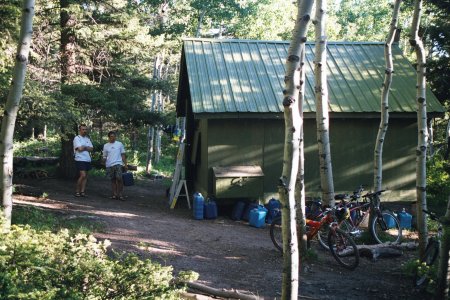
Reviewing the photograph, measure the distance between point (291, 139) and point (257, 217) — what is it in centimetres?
669

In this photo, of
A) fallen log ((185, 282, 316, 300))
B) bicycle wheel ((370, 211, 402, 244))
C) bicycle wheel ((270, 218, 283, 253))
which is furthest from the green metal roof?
fallen log ((185, 282, 316, 300))

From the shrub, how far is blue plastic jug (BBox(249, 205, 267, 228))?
6624mm

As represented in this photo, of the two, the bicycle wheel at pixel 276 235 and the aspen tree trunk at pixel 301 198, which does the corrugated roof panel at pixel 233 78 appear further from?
the aspen tree trunk at pixel 301 198

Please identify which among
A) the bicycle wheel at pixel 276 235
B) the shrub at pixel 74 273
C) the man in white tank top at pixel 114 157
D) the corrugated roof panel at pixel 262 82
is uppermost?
the corrugated roof panel at pixel 262 82

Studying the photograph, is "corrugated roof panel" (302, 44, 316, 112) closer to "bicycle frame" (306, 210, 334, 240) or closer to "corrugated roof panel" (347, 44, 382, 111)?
"corrugated roof panel" (347, 44, 382, 111)

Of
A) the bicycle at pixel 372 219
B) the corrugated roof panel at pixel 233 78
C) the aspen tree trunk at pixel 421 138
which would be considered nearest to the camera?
the aspen tree trunk at pixel 421 138

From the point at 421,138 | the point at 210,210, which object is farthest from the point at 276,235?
the point at 421,138

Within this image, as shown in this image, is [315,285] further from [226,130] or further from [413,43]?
[226,130]

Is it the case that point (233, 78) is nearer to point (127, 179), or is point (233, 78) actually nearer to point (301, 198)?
point (127, 179)

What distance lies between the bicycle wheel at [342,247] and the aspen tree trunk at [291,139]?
339cm

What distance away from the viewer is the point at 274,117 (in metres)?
11.4

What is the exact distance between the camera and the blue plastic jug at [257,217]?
35.1 ft

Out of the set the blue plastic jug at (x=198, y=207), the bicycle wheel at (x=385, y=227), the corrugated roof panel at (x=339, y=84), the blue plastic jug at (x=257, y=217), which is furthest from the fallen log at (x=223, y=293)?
the corrugated roof panel at (x=339, y=84)

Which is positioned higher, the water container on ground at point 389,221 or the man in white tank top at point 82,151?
the man in white tank top at point 82,151
